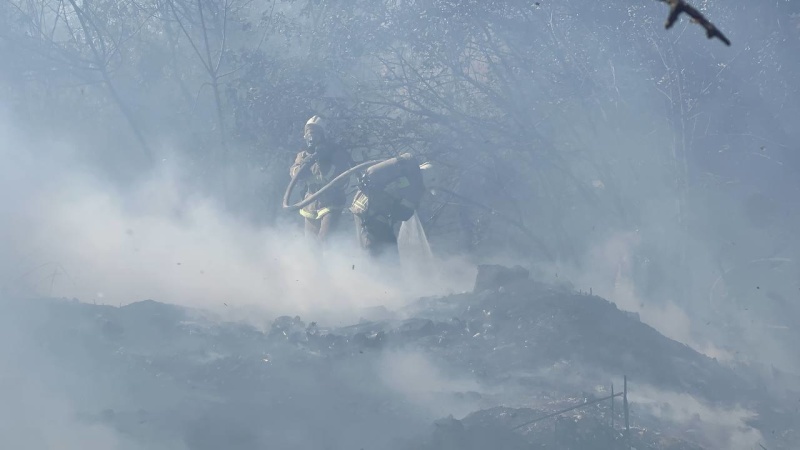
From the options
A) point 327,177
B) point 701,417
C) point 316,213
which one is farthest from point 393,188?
point 701,417

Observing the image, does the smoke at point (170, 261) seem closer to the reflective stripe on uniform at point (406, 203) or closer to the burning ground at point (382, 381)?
the reflective stripe on uniform at point (406, 203)

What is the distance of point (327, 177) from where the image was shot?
13.1 meters

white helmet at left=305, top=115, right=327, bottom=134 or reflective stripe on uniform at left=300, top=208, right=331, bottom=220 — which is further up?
white helmet at left=305, top=115, right=327, bottom=134

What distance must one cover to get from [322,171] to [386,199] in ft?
4.89

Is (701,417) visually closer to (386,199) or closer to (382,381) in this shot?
(382,381)

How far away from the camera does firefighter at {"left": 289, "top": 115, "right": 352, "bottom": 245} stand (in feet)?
42.8

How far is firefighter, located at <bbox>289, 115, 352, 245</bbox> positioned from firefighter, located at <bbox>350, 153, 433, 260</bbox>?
55 centimetres

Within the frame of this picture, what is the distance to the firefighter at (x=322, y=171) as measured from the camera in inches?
514

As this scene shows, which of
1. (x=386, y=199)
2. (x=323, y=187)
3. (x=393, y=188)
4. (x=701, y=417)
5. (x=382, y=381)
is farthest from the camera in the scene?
(x=323, y=187)

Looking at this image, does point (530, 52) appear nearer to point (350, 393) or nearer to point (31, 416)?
point (350, 393)

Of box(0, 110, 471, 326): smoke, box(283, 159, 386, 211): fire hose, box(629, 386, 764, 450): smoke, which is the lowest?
box(629, 386, 764, 450): smoke

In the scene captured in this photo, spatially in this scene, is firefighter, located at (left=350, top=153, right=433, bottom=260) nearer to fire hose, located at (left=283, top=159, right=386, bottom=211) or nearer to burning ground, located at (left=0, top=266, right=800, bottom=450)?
fire hose, located at (left=283, top=159, right=386, bottom=211)

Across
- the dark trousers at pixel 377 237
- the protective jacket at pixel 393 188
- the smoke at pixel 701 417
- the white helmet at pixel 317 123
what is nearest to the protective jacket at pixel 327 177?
the white helmet at pixel 317 123

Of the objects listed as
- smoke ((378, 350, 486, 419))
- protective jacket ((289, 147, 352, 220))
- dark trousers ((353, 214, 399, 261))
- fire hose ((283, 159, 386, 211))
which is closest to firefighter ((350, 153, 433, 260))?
dark trousers ((353, 214, 399, 261))
